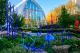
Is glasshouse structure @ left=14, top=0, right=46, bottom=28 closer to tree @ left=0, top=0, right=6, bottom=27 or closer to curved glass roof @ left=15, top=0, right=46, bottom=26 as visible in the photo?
curved glass roof @ left=15, top=0, right=46, bottom=26

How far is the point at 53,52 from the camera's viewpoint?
11.8 meters

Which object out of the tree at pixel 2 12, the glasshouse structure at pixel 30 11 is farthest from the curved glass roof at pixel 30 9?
the tree at pixel 2 12

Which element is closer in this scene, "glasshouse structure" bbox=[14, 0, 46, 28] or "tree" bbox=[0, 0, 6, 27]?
"tree" bbox=[0, 0, 6, 27]

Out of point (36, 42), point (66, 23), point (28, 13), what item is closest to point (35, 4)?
point (28, 13)

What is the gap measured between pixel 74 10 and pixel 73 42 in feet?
178

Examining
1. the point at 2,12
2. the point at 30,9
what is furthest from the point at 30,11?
the point at 2,12

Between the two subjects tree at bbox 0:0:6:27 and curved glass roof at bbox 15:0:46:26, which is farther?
curved glass roof at bbox 15:0:46:26

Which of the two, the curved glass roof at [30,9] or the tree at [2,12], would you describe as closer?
the tree at [2,12]

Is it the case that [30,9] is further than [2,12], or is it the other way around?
[30,9]

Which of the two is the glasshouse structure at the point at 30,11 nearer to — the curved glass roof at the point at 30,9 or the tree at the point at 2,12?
the curved glass roof at the point at 30,9

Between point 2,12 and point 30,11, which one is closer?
point 2,12

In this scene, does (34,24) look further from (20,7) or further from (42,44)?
(42,44)

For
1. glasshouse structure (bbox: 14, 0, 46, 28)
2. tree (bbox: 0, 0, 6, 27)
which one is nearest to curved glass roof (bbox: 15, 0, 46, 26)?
glasshouse structure (bbox: 14, 0, 46, 28)

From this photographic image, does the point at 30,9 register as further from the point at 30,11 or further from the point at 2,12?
the point at 2,12
